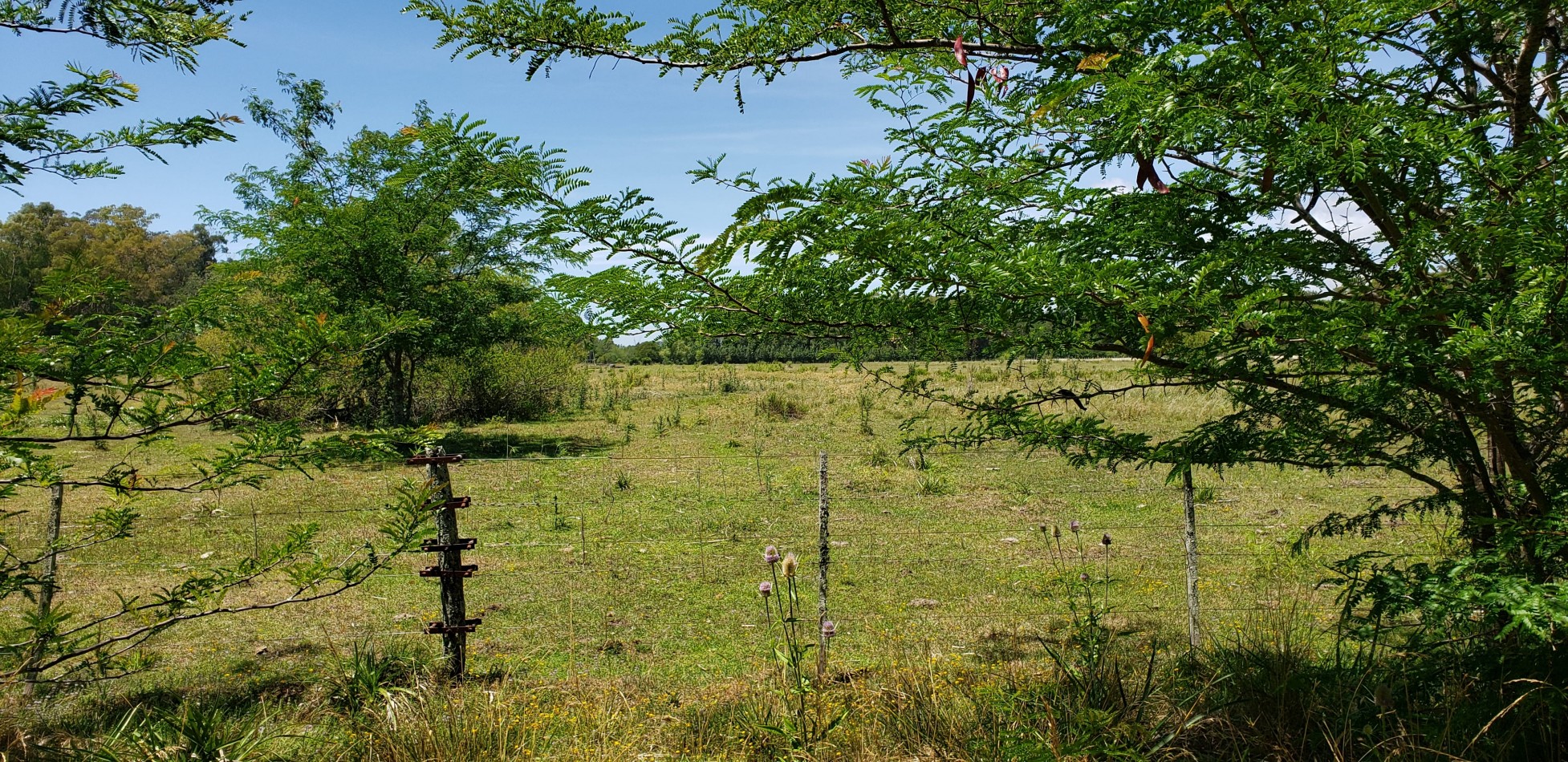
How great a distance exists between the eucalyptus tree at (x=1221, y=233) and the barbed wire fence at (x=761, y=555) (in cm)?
Result: 152

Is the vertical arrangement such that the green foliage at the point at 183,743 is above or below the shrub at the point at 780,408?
below

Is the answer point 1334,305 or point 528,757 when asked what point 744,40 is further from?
point 528,757

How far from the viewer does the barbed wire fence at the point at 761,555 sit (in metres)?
6.52

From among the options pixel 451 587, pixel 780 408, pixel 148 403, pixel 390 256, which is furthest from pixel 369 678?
pixel 780 408

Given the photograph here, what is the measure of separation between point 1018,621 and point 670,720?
11.4ft

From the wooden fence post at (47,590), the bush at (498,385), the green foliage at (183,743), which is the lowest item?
the green foliage at (183,743)

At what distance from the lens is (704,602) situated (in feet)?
24.3

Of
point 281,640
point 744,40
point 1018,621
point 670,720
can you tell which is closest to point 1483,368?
point 744,40

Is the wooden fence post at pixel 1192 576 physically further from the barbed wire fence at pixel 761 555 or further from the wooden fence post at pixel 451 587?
the wooden fence post at pixel 451 587

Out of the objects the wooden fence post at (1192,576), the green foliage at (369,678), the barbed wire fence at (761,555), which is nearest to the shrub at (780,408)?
the barbed wire fence at (761,555)

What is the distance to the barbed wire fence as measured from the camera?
6.52 meters

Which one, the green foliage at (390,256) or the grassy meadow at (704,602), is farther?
the green foliage at (390,256)

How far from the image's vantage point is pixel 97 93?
288 cm

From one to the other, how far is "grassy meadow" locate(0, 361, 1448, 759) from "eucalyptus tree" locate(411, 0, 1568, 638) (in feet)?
3.19
